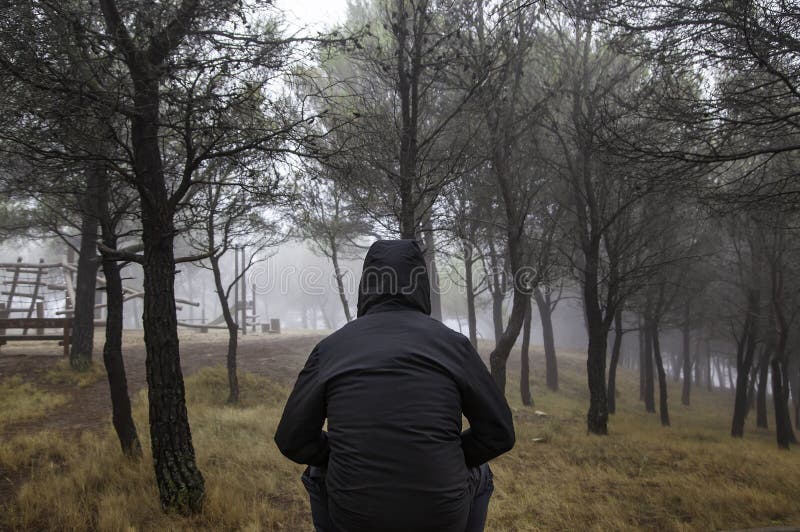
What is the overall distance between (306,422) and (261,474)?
4.03 metres

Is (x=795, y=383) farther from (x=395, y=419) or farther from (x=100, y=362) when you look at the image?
(x=395, y=419)

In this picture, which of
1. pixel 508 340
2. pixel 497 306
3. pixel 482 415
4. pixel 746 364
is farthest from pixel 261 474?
pixel 746 364

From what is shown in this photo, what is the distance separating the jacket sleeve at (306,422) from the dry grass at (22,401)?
7632 mm

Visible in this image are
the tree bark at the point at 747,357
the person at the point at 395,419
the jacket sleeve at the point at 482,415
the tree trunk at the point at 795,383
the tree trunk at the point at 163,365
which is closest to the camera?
→ the person at the point at 395,419

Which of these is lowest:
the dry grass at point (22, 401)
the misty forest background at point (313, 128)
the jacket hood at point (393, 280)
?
the dry grass at point (22, 401)

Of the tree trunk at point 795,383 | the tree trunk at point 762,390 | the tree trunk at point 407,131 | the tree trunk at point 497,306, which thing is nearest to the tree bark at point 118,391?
the tree trunk at point 407,131

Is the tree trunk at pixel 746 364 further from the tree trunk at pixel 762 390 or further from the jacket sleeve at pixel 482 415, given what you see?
the jacket sleeve at pixel 482 415

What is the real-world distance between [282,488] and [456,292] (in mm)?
40493

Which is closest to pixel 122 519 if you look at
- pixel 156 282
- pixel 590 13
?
pixel 156 282

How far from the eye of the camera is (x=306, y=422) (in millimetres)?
2285

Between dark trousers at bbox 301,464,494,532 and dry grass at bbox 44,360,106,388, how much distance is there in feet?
32.5

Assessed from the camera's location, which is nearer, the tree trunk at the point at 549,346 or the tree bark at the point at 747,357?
the tree bark at the point at 747,357

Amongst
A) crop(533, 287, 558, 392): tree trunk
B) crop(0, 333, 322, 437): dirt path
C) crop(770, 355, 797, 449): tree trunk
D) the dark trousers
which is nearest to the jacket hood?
the dark trousers

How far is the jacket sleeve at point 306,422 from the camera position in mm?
2268
